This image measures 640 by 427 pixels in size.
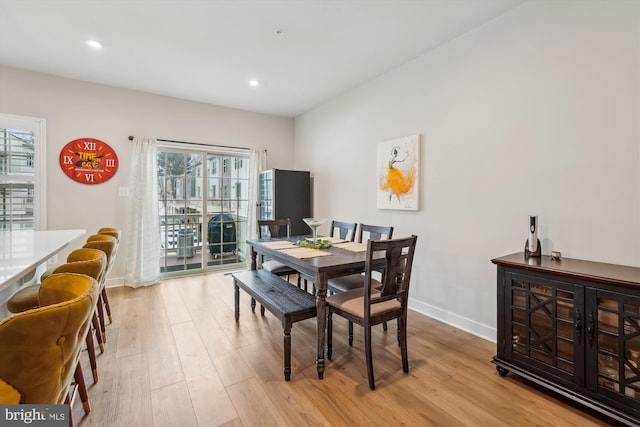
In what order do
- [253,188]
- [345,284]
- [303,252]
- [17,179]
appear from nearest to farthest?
1. [303,252]
2. [345,284]
3. [17,179]
4. [253,188]

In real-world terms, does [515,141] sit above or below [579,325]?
above

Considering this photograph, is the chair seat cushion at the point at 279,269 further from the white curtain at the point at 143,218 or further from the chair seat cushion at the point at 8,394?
the chair seat cushion at the point at 8,394

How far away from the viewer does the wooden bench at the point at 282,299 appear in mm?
1973

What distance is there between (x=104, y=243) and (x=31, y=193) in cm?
234

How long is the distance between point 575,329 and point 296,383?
170 centimetres

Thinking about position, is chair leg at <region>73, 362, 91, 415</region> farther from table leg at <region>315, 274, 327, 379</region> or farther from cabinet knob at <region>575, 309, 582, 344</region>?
cabinet knob at <region>575, 309, 582, 344</region>

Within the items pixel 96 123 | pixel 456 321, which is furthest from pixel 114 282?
pixel 456 321

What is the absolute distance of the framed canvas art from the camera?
3143mm

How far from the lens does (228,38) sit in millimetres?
2803

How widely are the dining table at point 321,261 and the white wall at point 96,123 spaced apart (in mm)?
2496

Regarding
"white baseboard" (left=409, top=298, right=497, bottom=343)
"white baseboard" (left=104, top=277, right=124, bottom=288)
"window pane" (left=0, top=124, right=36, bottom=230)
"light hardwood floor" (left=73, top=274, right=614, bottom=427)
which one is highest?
"window pane" (left=0, top=124, right=36, bottom=230)

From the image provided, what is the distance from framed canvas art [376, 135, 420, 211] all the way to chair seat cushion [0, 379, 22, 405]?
3027mm

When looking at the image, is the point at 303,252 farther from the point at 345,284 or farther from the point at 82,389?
the point at 82,389
